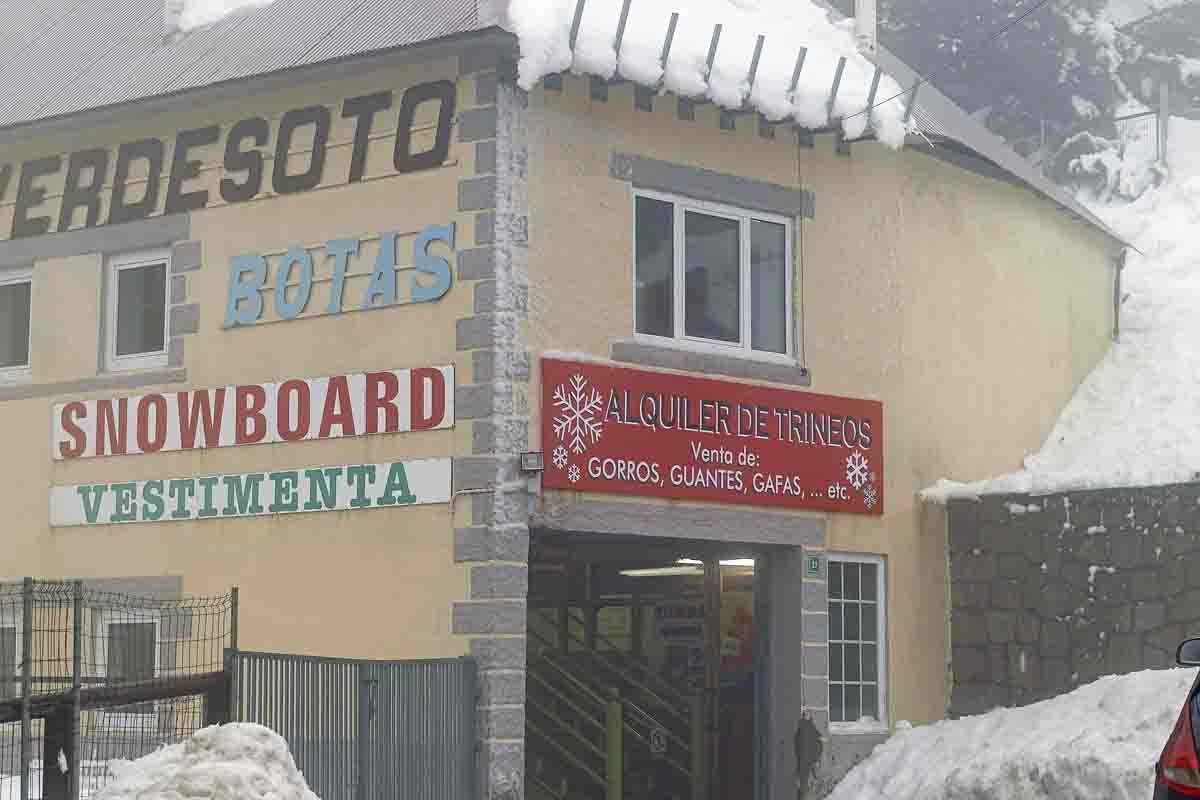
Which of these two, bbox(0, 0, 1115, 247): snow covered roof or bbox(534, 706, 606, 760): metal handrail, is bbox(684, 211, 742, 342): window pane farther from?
bbox(534, 706, 606, 760): metal handrail

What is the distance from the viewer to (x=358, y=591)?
576 inches

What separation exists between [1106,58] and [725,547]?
1923cm

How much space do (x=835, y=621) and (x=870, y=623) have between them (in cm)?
43

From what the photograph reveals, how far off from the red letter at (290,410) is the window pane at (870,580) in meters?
5.03

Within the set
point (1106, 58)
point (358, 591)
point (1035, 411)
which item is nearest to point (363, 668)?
point (358, 591)

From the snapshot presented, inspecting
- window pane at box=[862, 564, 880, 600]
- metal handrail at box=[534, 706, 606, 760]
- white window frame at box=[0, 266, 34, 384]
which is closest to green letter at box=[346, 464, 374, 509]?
white window frame at box=[0, 266, 34, 384]

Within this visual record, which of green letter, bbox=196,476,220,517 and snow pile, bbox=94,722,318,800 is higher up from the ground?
green letter, bbox=196,476,220,517

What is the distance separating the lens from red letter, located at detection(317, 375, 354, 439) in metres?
14.8

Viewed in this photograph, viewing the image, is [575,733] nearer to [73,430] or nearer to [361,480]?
[361,480]

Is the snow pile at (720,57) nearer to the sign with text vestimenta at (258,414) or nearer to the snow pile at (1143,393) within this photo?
the sign with text vestimenta at (258,414)

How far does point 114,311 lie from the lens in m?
16.6

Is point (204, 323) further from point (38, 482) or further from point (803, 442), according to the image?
point (803, 442)

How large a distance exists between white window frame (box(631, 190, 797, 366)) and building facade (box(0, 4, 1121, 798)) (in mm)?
37

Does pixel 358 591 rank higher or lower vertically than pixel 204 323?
lower
